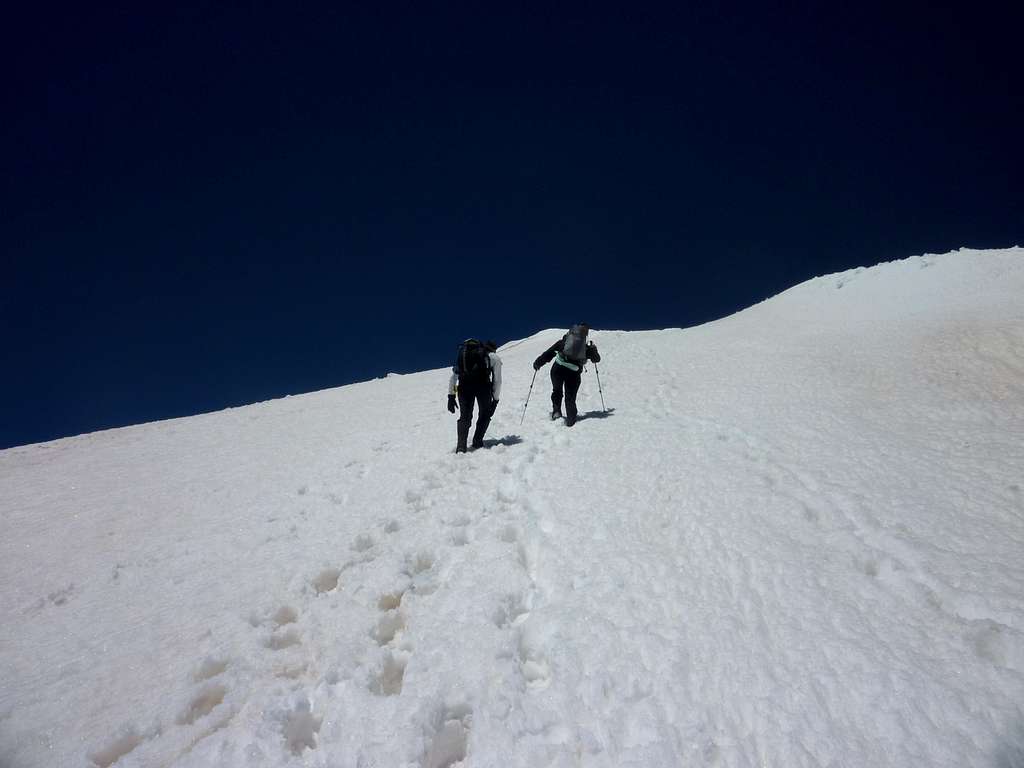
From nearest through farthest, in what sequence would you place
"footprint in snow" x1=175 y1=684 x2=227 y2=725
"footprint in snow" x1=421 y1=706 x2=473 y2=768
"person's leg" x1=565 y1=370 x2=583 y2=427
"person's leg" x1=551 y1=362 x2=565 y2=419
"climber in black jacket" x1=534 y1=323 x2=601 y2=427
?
"footprint in snow" x1=421 y1=706 x2=473 y2=768
"footprint in snow" x1=175 y1=684 x2=227 y2=725
"person's leg" x1=565 y1=370 x2=583 y2=427
"climber in black jacket" x1=534 y1=323 x2=601 y2=427
"person's leg" x1=551 y1=362 x2=565 y2=419

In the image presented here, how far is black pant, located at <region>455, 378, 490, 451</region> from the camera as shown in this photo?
32.8 ft

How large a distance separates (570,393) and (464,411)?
247 cm

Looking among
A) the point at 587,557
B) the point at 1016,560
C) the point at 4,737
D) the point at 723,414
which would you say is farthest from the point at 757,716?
the point at 723,414

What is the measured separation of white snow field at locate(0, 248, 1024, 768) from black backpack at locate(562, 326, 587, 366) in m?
1.68

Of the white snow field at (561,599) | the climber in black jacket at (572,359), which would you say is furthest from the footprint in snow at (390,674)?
the climber in black jacket at (572,359)

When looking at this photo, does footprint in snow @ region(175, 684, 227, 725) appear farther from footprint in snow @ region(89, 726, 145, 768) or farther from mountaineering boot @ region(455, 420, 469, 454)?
mountaineering boot @ region(455, 420, 469, 454)

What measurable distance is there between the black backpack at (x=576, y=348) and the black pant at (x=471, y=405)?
2.27 m

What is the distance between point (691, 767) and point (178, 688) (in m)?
3.83

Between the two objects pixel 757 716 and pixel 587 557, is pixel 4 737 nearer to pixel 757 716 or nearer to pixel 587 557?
pixel 587 557

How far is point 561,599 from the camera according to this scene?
497cm

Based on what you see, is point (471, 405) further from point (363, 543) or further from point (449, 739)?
point (449, 739)

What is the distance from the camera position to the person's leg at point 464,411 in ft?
32.8

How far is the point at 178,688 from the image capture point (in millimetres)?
4336

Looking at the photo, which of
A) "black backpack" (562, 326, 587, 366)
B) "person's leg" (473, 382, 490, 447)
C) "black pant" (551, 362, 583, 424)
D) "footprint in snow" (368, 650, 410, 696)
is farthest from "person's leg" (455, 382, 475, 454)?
"footprint in snow" (368, 650, 410, 696)
